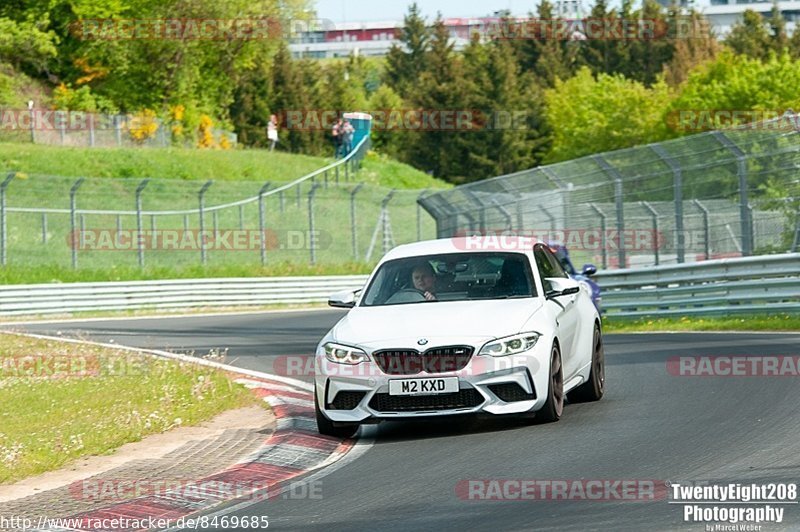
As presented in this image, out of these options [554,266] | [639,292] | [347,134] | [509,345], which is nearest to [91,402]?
[554,266]

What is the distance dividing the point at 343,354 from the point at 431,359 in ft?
2.29

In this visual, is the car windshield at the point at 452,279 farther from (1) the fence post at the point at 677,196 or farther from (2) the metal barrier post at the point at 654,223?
(2) the metal barrier post at the point at 654,223

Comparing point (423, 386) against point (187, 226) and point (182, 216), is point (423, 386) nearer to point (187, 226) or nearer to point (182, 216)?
point (187, 226)

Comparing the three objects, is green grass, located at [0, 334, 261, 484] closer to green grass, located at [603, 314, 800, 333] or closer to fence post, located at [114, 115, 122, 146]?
green grass, located at [603, 314, 800, 333]

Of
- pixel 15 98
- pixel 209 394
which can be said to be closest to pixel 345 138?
pixel 15 98

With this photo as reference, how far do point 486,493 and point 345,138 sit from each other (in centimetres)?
6499

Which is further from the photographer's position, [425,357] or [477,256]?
[477,256]

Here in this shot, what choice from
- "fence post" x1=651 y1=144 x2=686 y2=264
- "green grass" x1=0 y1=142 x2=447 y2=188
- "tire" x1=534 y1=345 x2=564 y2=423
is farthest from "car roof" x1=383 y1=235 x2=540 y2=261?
"green grass" x1=0 y1=142 x2=447 y2=188

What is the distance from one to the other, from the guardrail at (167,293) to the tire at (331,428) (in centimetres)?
2267

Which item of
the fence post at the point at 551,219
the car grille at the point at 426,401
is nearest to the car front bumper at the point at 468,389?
the car grille at the point at 426,401

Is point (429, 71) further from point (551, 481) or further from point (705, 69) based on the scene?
point (551, 481)

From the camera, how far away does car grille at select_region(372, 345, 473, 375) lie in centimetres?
1056

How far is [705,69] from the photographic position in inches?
3494

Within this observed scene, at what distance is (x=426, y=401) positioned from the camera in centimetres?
1060
